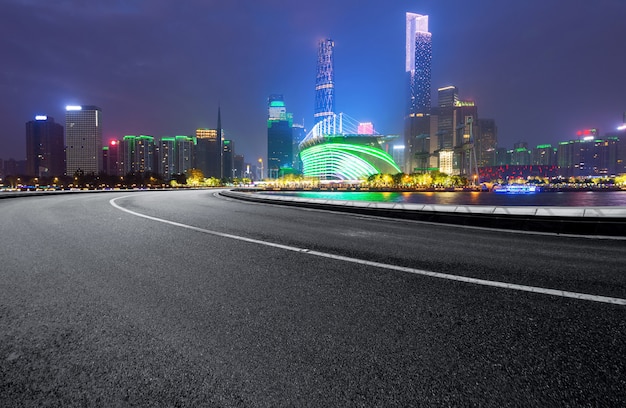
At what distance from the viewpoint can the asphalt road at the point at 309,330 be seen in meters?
1.80

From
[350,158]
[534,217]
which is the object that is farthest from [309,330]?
[350,158]

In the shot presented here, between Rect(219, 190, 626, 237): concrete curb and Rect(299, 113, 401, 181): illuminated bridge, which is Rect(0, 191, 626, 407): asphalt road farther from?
Rect(299, 113, 401, 181): illuminated bridge

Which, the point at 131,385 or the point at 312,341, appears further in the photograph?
the point at 312,341

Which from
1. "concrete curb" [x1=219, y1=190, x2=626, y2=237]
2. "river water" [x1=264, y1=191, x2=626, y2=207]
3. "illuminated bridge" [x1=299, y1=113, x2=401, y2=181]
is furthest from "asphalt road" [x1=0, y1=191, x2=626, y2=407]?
"illuminated bridge" [x1=299, y1=113, x2=401, y2=181]

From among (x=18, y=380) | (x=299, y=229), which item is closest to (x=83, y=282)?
(x=18, y=380)

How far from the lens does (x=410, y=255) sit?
5.27 metres

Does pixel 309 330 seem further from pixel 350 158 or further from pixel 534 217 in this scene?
pixel 350 158

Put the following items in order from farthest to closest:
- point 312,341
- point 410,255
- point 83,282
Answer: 1. point 410,255
2. point 83,282
3. point 312,341

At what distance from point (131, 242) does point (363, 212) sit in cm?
851

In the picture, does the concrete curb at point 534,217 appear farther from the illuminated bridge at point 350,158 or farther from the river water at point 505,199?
the illuminated bridge at point 350,158

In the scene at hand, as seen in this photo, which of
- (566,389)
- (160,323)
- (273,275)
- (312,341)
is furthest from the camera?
(273,275)

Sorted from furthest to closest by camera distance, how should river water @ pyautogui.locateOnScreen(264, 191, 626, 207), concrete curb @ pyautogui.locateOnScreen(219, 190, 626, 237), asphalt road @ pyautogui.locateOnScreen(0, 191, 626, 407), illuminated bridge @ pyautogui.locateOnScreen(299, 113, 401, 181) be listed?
illuminated bridge @ pyautogui.locateOnScreen(299, 113, 401, 181)
river water @ pyautogui.locateOnScreen(264, 191, 626, 207)
concrete curb @ pyautogui.locateOnScreen(219, 190, 626, 237)
asphalt road @ pyautogui.locateOnScreen(0, 191, 626, 407)

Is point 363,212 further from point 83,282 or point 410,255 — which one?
point 83,282

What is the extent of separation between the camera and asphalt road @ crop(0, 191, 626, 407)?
1.80 metres
